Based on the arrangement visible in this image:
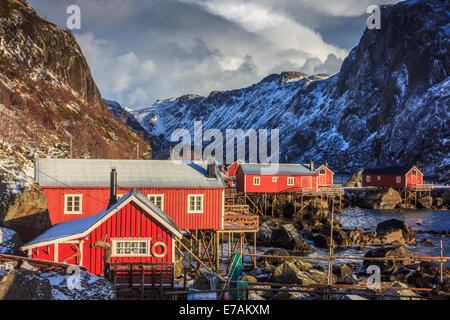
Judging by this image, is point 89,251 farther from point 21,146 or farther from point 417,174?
point 417,174

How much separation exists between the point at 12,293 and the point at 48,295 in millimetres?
930

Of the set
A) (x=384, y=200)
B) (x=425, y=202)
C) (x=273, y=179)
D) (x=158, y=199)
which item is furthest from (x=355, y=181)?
(x=158, y=199)

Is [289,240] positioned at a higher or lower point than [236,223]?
lower

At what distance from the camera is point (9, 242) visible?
1856 centimetres

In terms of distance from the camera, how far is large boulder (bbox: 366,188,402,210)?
213 ft

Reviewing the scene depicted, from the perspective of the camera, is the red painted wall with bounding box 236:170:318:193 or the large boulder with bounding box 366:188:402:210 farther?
the large boulder with bounding box 366:188:402:210

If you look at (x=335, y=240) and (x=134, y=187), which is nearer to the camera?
(x=134, y=187)

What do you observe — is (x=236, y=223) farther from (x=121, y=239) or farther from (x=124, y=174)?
(x=121, y=239)

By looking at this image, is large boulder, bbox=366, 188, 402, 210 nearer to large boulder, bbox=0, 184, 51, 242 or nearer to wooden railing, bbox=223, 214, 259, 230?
wooden railing, bbox=223, 214, 259, 230

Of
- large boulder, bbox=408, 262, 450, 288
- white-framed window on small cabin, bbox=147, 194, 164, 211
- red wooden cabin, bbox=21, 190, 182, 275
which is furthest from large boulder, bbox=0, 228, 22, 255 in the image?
large boulder, bbox=408, 262, 450, 288

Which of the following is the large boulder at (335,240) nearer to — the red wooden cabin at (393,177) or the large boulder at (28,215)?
the large boulder at (28,215)

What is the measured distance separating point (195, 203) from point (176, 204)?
4.05 ft

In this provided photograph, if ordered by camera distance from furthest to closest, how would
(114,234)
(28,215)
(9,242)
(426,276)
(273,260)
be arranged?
1. (273,260)
2. (426,276)
3. (28,215)
4. (9,242)
5. (114,234)
